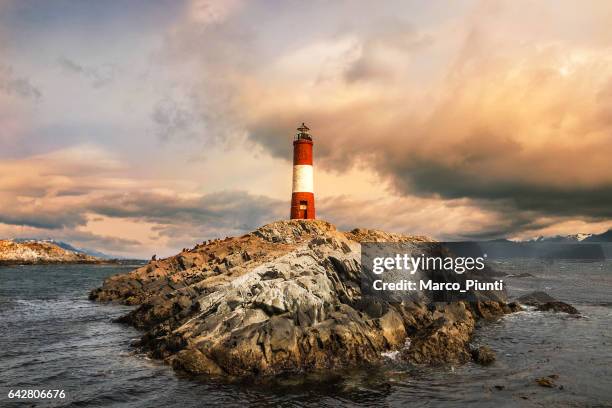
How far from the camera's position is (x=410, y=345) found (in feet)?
73.0

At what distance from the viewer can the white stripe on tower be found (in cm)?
4660

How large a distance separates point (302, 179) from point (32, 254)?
124 metres

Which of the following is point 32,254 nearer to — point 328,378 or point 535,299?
point 535,299

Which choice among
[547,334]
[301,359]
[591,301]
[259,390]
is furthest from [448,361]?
[591,301]

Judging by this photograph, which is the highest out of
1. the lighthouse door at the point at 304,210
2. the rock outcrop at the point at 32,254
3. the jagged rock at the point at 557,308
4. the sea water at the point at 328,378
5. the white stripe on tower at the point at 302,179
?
A: the white stripe on tower at the point at 302,179

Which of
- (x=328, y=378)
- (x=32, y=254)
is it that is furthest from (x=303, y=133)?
(x=32, y=254)

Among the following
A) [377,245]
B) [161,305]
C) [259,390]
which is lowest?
[259,390]

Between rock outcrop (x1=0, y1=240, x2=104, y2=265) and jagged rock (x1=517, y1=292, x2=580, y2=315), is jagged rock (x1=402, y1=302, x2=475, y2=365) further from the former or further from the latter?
rock outcrop (x1=0, y1=240, x2=104, y2=265)

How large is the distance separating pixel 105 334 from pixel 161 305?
165 inches

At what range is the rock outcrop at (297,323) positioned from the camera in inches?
776

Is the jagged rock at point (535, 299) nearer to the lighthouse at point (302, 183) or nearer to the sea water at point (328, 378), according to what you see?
the sea water at point (328, 378)

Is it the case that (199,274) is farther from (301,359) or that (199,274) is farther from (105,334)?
(301,359)

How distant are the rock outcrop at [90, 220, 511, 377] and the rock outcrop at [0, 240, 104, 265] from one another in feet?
395

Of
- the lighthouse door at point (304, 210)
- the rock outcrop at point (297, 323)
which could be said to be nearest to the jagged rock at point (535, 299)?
the rock outcrop at point (297, 323)
